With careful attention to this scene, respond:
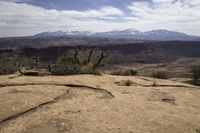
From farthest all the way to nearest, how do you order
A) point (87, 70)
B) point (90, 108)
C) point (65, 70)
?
point (87, 70) → point (65, 70) → point (90, 108)

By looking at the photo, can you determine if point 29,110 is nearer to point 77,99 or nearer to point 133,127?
point 77,99

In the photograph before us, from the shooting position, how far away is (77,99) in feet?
24.1

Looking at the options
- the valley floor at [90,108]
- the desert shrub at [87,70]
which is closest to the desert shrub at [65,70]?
the desert shrub at [87,70]

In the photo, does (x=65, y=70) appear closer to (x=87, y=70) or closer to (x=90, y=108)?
(x=87, y=70)

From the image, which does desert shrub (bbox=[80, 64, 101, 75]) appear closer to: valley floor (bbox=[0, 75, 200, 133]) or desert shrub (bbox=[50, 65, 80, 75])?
desert shrub (bbox=[50, 65, 80, 75])

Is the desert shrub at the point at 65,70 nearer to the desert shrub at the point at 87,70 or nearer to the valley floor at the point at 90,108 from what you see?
the desert shrub at the point at 87,70

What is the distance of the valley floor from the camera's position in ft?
17.6

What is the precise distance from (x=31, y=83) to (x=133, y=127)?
176 inches

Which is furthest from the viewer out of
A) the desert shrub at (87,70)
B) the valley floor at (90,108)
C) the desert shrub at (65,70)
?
the desert shrub at (87,70)

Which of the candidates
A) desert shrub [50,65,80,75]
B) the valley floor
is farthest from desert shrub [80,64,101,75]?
the valley floor

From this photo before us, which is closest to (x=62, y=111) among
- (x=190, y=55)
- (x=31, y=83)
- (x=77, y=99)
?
(x=77, y=99)

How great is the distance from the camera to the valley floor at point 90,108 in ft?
17.6

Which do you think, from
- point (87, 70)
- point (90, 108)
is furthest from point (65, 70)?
point (90, 108)

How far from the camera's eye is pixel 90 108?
655 centimetres
